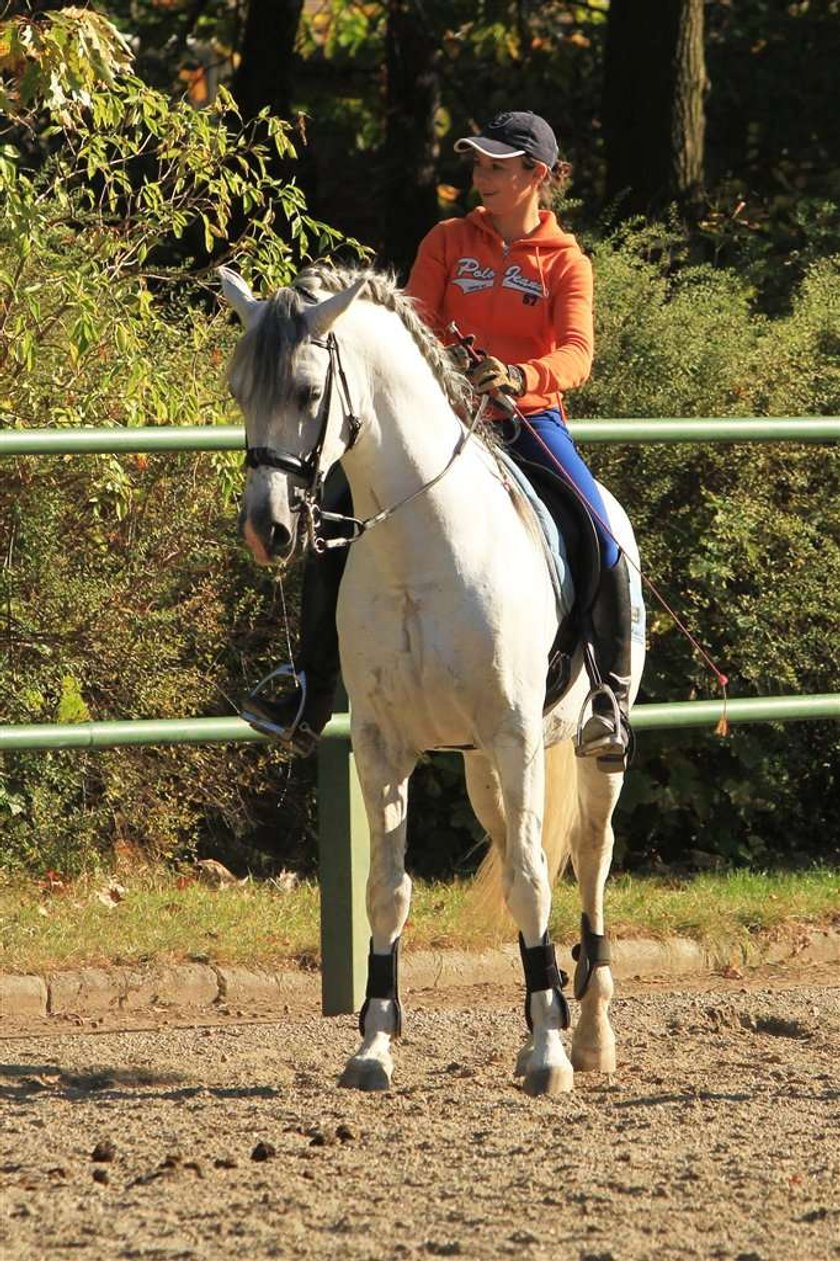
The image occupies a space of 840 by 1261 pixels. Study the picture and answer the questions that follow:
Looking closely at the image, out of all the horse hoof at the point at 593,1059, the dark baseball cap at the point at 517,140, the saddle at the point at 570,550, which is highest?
the dark baseball cap at the point at 517,140

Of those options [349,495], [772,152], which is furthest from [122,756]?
[772,152]

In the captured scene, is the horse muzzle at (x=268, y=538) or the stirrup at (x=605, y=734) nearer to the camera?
the horse muzzle at (x=268, y=538)

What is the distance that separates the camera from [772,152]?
16938 mm

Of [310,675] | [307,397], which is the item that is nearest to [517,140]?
[307,397]

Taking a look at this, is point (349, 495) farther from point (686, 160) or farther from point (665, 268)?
point (686, 160)

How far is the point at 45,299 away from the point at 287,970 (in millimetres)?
2697

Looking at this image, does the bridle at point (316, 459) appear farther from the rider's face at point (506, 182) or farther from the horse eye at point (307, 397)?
the rider's face at point (506, 182)

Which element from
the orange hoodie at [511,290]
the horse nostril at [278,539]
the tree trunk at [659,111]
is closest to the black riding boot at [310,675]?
the orange hoodie at [511,290]

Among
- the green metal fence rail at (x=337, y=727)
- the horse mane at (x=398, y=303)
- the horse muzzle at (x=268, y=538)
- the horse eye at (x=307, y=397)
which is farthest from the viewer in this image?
the green metal fence rail at (x=337, y=727)

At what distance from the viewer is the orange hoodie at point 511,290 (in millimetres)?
6090

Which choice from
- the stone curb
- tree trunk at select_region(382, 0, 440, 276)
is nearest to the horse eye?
the stone curb

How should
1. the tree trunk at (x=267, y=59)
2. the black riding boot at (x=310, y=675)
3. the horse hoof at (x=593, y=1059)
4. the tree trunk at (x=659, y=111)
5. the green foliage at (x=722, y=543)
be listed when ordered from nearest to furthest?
1. the black riding boot at (x=310, y=675)
2. the horse hoof at (x=593, y=1059)
3. the green foliage at (x=722, y=543)
4. the tree trunk at (x=659, y=111)
5. the tree trunk at (x=267, y=59)

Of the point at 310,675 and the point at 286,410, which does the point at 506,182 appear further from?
the point at 310,675

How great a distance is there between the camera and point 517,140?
605 centimetres
